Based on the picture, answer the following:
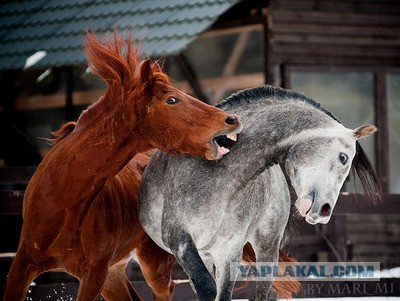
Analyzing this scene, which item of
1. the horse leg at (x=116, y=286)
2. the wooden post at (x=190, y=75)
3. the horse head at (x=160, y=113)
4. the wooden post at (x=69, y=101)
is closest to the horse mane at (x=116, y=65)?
the horse head at (x=160, y=113)

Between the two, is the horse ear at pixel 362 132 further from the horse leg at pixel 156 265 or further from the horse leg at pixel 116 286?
the horse leg at pixel 116 286

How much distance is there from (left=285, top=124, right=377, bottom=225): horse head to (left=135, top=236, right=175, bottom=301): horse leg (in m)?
1.20

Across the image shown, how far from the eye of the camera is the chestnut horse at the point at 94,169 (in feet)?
13.1

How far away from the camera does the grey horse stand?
3.76 meters

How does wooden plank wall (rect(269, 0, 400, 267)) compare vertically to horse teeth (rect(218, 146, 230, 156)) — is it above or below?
below

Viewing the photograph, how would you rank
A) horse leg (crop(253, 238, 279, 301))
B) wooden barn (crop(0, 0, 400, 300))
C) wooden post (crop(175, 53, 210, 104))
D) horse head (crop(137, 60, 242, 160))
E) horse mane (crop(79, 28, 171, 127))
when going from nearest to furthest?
horse head (crop(137, 60, 242, 160)) → horse mane (crop(79, 28, 171, 127)) → horse leg (crop(253, 238, 279, 301)) → wooden barn (crop(0, 0, 400, 300)) → wooden post (crop(175, 53, 210, 104))

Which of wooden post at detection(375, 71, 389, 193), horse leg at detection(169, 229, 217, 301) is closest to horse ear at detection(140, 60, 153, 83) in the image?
horse leg at detection(169, 229, 217, 301)

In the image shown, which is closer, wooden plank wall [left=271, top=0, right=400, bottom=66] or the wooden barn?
the wooden barn

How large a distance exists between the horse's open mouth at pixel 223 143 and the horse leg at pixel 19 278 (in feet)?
3.67

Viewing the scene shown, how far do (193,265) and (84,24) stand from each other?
5.19 m

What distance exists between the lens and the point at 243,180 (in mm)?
4000

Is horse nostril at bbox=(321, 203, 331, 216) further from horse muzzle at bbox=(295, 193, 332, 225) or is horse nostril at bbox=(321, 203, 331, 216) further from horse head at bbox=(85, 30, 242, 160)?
horse head at bbox=(85, 30, 242, 160)

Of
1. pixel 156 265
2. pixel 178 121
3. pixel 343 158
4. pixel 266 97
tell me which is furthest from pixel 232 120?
pixel 156 265

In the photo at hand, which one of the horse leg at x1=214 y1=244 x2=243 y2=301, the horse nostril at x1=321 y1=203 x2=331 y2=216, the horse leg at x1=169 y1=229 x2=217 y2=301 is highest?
the horse nostril at x1=321 y1=203 x2=331 y2=216
